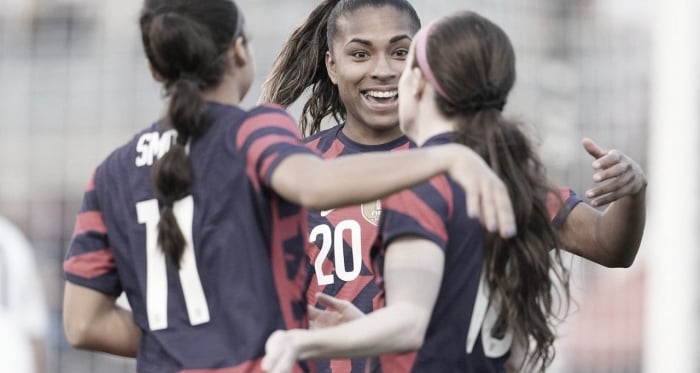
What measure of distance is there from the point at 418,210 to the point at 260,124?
42 centimetres

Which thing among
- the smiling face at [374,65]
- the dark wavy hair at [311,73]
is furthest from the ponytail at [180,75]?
the dark wavy hair at [311,73]

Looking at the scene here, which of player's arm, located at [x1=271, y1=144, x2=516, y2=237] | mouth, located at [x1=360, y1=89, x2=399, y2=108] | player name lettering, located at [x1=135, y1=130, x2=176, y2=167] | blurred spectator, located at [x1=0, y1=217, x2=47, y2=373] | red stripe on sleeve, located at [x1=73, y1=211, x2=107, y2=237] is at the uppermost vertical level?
mouth, located at [x1=360, y1=89, x2=399, y2=108]

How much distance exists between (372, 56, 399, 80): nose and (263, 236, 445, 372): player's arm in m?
1.49

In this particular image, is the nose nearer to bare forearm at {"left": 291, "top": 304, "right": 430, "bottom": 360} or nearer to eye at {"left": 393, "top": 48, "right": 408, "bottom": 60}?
eye at {"left": 393, "top": 48, "right": 408, "bottom": 60}

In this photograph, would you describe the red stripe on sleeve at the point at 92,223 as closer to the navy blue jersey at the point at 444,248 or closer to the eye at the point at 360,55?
the navy blue jersey at the point at 444,248

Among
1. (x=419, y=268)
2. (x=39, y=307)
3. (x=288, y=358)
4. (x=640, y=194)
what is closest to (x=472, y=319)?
(x=419, y=268)

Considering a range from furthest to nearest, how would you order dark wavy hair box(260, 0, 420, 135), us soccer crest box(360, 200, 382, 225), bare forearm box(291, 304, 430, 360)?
dark wavy hair box(260, 0, 420, 135) < us soccer crest box(360, 200, 382, 225) < bare forearm box(291, 304, 430, 360)

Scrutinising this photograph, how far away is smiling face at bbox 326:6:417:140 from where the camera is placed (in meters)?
4.89

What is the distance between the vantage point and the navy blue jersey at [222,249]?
3.44 meters

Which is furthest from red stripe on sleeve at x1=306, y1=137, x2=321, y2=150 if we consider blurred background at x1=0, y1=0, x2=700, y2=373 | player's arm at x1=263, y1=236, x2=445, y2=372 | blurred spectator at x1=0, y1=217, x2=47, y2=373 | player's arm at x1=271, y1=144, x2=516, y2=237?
blurred background at x1=0, y1=0, x2=700, y2=373

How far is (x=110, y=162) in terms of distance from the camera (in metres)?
3.64

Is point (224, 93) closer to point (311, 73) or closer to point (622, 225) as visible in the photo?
point (622, 225)

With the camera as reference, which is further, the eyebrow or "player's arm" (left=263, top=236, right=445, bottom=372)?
the eyebrow


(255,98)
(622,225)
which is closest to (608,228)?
(622,225)
